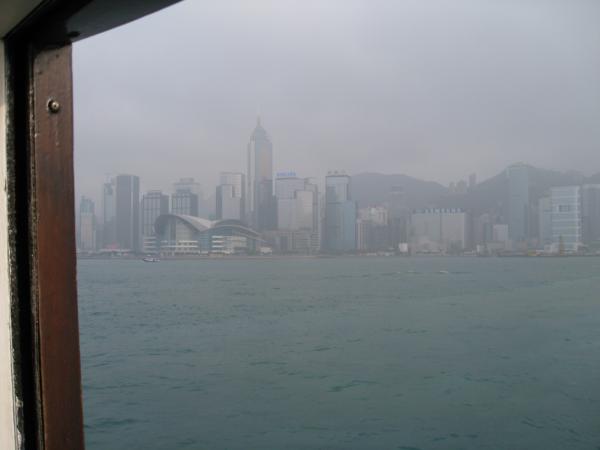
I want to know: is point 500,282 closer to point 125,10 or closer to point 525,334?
point 525,334

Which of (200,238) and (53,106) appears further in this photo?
(200,238)

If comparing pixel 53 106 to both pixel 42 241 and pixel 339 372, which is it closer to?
pixel 42 241

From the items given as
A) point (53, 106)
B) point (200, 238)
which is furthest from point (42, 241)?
point (200, 238)

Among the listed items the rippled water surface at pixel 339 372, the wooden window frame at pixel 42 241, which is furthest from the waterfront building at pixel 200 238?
the wooden window frame at pixel 42 241

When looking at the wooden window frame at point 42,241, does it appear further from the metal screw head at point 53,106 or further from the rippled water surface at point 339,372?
the rippled water surface at point 339,372

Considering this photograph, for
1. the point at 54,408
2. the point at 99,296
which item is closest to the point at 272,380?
the point at 54,408

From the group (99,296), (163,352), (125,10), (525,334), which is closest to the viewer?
(125,10)

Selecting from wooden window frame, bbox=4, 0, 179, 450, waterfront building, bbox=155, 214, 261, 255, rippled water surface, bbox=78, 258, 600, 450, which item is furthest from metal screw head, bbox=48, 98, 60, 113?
waterfront building, bbox=155, 214, 261, 255
